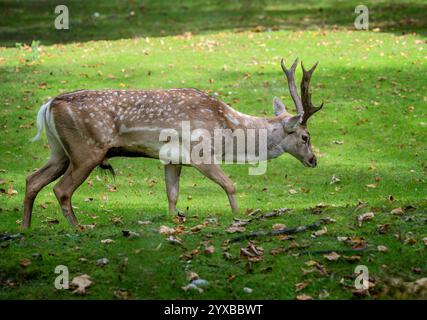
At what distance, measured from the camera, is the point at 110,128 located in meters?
11.7

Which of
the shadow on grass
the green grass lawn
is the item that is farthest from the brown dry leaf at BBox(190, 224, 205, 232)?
the shadow on grass

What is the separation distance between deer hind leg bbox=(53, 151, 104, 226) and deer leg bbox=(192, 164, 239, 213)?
4.95 feet

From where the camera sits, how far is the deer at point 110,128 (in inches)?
454

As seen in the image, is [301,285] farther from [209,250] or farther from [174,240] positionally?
[174,240]

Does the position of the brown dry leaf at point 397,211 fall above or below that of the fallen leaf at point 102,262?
above

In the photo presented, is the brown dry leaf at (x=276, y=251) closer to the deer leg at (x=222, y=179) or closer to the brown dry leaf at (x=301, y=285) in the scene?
the brown dry leaf at (x=301, y=285)

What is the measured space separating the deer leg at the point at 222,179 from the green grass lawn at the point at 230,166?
256mm

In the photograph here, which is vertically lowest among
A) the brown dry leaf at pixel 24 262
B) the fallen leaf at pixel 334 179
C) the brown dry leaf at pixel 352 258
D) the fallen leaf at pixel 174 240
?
the fallen leaf at pixel 334 179

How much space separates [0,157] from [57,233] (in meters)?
7.23

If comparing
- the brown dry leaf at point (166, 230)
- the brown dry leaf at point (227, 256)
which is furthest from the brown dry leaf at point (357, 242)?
the brown dry leaf at point (166, 230)

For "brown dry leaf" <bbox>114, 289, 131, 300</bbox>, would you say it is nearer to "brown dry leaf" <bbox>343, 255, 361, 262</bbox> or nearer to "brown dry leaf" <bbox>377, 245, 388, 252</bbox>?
"brown dry leaf" <bbox>343, 255, 361, 262</bbox>

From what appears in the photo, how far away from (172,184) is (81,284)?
4.30 m

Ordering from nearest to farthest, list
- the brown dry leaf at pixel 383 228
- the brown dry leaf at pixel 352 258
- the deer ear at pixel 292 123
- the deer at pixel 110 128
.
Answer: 1. the brown dry leaf at pixel 352 258
2. the brown dry leaf at pixel 383 228
3. the deer at pixel 110 128
4. the deer ear at pixel 292 123

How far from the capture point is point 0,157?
1692 centimetres
